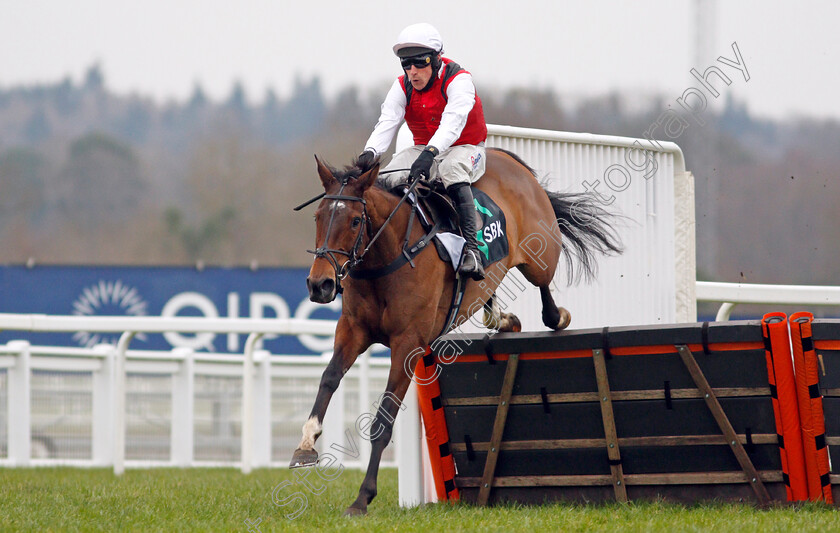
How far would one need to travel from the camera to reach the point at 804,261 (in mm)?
15523

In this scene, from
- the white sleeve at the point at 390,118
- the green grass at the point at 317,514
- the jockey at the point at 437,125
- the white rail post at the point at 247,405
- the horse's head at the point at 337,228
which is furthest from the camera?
the white rail post at the point at 247,405

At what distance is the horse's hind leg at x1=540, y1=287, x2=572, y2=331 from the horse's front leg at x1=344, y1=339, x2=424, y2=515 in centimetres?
118

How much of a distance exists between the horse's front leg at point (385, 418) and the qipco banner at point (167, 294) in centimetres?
910

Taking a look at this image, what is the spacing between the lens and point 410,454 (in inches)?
223

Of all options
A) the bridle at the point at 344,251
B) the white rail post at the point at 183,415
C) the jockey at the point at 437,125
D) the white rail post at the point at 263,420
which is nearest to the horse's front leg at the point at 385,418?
the bridle at the point at 344,251

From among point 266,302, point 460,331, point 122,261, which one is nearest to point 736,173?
point 266,302

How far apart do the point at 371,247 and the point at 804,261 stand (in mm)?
11906

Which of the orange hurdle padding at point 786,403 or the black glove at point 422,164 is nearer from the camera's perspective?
the orange hurdle padding at point 786,403

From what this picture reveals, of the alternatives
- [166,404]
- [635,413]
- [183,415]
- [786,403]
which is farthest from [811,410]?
[166,404]

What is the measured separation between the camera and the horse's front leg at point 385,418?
4945 millimetres

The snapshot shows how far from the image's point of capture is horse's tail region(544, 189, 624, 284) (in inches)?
261

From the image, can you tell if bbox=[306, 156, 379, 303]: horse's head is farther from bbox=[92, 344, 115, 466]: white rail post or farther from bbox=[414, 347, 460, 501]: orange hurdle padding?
bbox=[92, 344, 115, 466]: white rail post

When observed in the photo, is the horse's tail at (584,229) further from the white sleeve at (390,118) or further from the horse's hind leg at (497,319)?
the white sleeve at (390,118)

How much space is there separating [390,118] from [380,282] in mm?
1096
